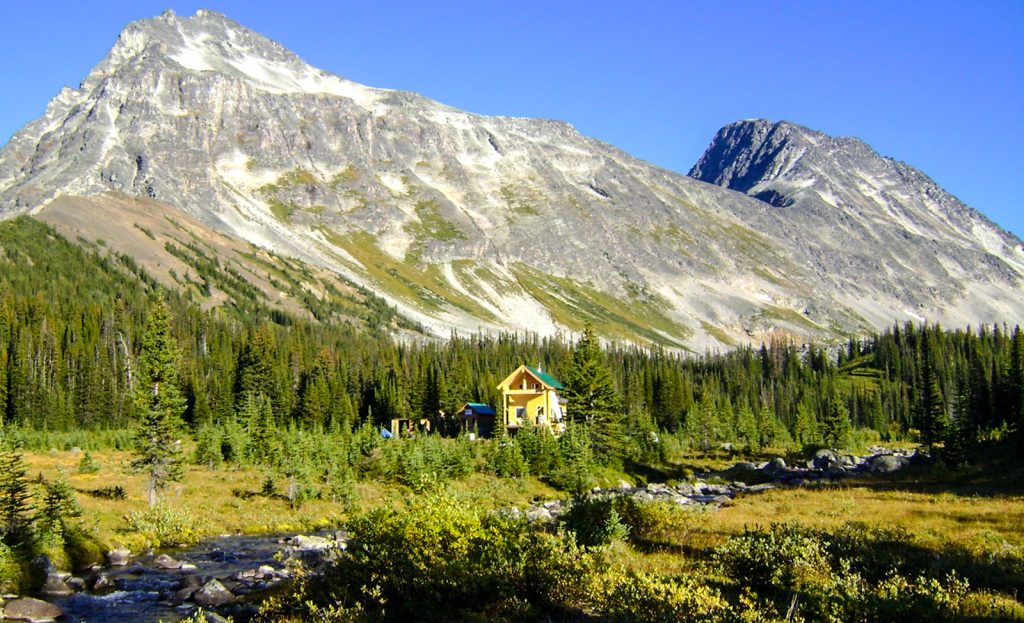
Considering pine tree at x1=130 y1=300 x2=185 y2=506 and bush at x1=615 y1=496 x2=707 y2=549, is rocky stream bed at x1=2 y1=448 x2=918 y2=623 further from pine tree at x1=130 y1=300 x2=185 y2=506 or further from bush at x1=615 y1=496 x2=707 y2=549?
pine tree at x1=130 y1=300 x2=185 y2=506

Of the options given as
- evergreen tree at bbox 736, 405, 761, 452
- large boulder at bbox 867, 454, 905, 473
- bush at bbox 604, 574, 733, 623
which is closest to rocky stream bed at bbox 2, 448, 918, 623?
bush at bbox 604, 574, 733, 623

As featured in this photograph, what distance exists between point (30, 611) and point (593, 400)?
54.1 metres

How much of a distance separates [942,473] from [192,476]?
5538 centimetres

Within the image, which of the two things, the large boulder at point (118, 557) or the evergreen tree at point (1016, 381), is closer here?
the large boulder at point (118, 557)

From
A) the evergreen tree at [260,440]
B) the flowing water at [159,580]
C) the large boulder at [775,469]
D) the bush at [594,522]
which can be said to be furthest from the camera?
the large boulder at [775,469]

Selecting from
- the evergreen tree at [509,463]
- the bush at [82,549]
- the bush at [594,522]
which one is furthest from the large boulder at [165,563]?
the evergreen tree at [509,463]

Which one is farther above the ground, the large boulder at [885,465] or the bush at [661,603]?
the bush at [661,603]

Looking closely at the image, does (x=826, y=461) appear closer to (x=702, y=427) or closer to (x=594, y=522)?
(x=702, y=427)

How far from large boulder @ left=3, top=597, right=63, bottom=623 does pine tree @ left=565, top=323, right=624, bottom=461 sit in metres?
51.9

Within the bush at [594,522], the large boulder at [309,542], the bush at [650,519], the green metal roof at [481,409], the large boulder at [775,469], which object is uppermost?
the green metal roof at [481,409]

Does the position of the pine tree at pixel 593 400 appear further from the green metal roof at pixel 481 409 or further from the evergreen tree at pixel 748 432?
the evergreen tree at pixel 748 432

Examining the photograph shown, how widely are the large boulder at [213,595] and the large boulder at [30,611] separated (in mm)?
4204

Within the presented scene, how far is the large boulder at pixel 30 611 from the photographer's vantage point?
73.0ft

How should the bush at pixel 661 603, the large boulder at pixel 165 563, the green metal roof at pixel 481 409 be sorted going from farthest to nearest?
the green metal roof at pixel 481 409, the large boulder at pixel 165 563, the bush at pixel 661 603
